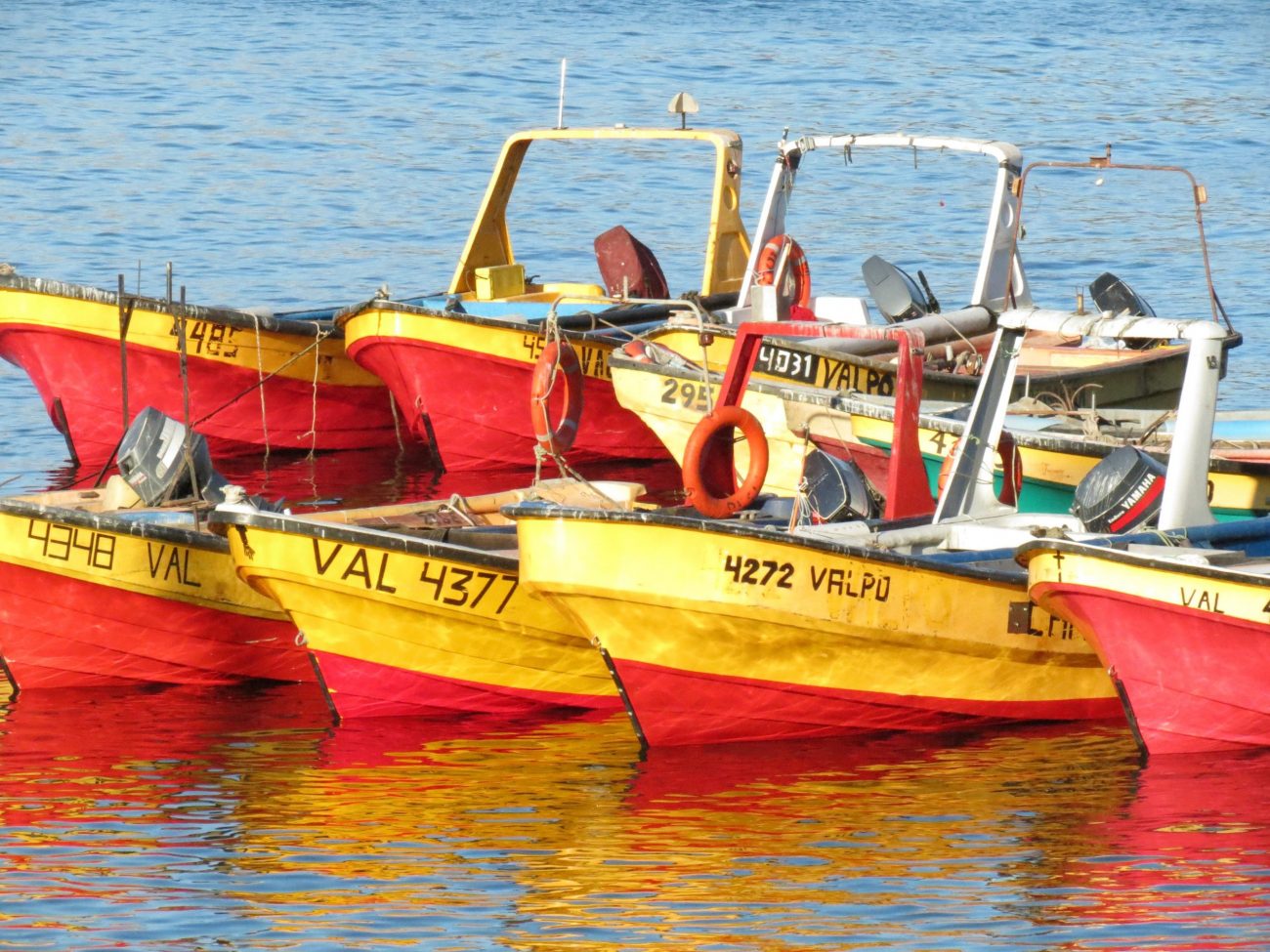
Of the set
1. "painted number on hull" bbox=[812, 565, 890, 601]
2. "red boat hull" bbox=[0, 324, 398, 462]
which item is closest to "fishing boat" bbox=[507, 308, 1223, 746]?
"painted number on hull" bbox=[812, 565, 890, 601]

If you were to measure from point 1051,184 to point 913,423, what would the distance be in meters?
25.9

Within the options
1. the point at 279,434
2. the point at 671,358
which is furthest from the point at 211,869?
the point at 279,434

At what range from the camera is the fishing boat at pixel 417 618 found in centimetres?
1199

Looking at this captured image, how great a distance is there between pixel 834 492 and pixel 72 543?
162 inches

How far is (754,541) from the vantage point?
36.9ft

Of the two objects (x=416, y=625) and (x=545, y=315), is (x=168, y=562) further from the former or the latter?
(x=545, y=315)

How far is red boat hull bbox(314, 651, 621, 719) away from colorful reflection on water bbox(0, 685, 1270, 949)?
0.43ft

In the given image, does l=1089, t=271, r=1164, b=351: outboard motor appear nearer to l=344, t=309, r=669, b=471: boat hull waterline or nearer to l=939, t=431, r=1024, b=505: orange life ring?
l=344, t=309, r=669, b=471: boat hull waterline

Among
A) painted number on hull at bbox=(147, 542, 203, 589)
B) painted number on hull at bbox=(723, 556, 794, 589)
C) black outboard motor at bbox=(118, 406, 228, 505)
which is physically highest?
painted number on hull at bbox=(723, 556, 794, 589)

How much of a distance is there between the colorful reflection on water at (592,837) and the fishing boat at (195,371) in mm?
5955

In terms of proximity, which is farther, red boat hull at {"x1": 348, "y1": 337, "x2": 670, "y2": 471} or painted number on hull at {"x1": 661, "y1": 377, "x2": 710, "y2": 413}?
red boat hull at {"x1": 348, "y1": 337, "x2": 670, "y2": 471}

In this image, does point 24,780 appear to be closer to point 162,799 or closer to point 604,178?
point 162,799

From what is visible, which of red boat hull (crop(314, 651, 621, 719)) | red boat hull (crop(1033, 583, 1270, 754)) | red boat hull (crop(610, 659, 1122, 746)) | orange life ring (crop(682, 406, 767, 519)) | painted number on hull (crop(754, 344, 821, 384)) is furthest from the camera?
painted number on hull (crop(754, 344, 821, 384))

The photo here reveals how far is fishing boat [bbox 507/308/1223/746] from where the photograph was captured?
1129cm
